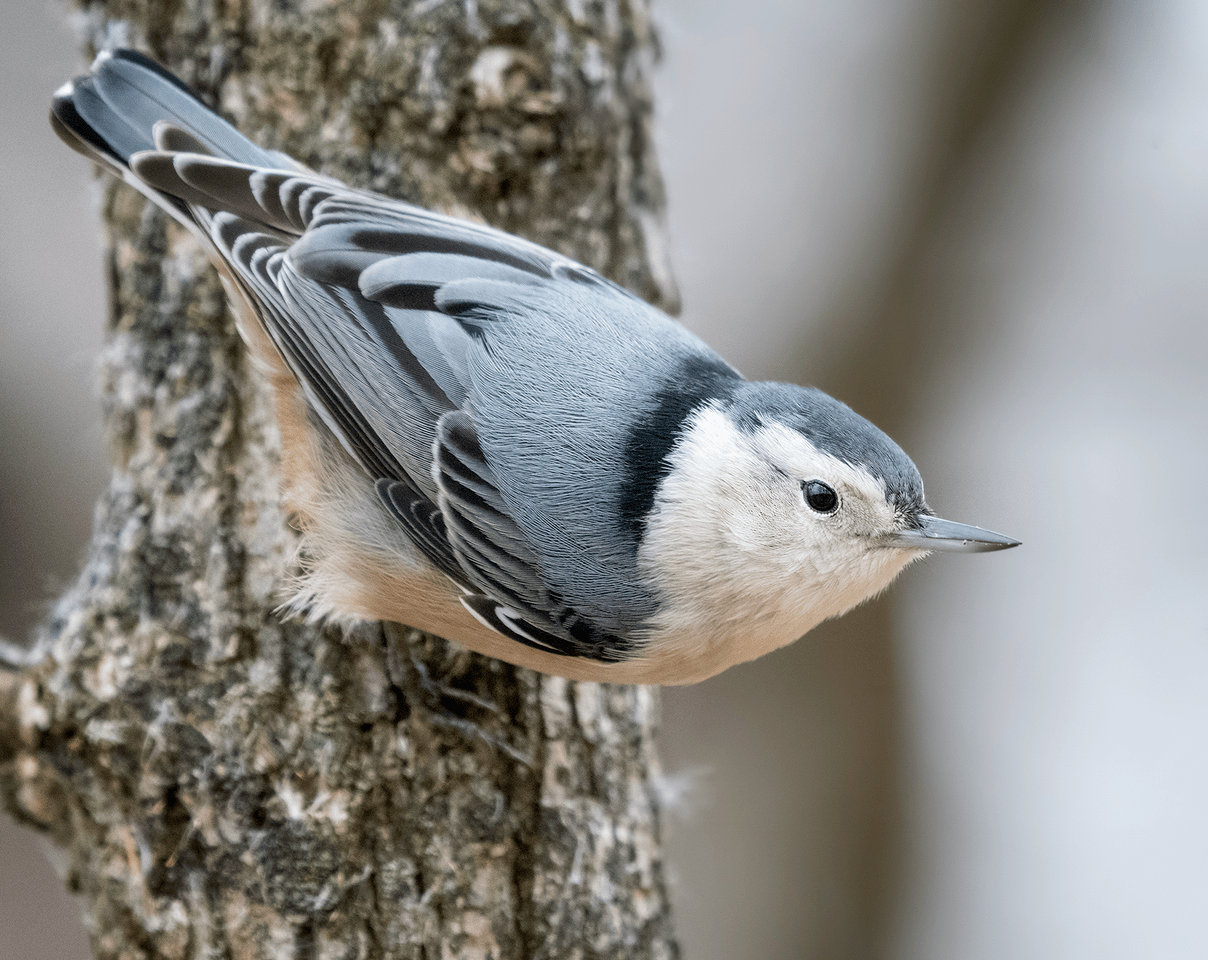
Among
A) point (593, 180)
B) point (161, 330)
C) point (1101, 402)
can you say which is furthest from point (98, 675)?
point (1101, 402)

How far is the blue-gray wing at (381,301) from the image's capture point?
150cm

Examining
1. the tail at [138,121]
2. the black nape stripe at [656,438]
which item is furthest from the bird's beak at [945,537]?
the tail at [138,121]

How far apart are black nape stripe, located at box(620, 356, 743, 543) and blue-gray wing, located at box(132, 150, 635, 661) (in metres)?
0.23

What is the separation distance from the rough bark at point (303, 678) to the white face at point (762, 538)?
0.43 metres

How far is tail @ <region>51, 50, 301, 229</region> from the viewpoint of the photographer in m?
1.60

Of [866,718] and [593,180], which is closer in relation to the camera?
[593,180]

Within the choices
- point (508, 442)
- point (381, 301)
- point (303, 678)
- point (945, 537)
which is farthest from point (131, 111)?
point (945, 537)

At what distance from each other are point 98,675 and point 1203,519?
2.77 meters

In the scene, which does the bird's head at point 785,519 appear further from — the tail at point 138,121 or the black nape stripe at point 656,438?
the tail at point 138,121

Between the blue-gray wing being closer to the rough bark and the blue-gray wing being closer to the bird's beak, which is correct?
the rough bark

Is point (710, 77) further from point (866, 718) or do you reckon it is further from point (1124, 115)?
point (866, 718)

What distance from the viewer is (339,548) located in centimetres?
161

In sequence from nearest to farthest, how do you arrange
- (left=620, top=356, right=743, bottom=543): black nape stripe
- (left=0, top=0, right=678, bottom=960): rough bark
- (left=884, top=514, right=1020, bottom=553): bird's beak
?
(left=884, top=514, right=1020, bottom=553): bird's beak, (left=620, top=356, right=743, bottom=543): black nape stripe, (left=0, top=0, right=678, bottom=960): rough bark

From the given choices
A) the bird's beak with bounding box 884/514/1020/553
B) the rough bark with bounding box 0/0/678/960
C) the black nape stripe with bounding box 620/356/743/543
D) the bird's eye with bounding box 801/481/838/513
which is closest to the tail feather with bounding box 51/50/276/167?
the rough bark with bounding box 0/0/678/960
